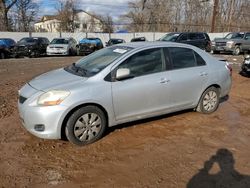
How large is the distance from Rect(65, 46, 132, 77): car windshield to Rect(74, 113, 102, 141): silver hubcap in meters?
0.74

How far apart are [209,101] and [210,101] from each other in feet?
0.10

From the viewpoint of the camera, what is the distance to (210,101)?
6434 mm

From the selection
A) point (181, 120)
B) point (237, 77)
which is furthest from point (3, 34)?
point (181, 120)

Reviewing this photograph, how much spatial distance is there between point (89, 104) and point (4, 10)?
1529 inches

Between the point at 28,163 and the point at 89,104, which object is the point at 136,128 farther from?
the point at 28,163

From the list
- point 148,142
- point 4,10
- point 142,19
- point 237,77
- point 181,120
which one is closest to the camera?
point 148,142

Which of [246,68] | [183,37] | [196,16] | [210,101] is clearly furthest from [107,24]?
[210,101]

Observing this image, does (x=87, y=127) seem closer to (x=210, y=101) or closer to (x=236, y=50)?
(x=210, y=101)

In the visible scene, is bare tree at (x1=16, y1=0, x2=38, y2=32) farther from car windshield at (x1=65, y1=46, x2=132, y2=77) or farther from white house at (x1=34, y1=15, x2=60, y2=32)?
car windshield at (x1=65, y1=46, x2=132, y2=77)

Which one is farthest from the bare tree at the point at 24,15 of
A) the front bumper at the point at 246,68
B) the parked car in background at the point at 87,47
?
the front bumper at the point at 246,68

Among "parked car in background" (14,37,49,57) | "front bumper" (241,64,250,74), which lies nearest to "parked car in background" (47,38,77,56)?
"parked car in background" (14,37,49,57)

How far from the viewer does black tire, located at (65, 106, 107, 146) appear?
4.61m

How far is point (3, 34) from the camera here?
29.1 metres

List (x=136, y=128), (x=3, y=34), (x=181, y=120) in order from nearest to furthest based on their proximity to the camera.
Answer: (x=136, y=128), (x=181, y=120), (x=3, y=34)
